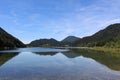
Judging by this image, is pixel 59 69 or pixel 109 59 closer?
pixel 59 69

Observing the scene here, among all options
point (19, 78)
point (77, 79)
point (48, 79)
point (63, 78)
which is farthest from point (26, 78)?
point (77, 79)

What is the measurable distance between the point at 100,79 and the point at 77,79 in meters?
2.47

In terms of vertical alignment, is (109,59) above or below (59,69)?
above

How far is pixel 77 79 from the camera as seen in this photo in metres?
22.7

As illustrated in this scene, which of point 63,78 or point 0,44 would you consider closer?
point 63,78

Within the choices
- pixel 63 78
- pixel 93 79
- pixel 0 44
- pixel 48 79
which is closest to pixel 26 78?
pixel 48 79

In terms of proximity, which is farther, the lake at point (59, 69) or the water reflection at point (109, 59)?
the water reflection at point (109, 59)

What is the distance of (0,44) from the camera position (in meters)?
142

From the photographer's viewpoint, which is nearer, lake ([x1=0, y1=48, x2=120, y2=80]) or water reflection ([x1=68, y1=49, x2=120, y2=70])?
lake ([x1=0, y1=48, x2=120, y2=80])

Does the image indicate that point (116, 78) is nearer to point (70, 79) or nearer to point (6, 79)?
point (70, 79)

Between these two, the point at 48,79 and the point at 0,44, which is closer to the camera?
the point at 48,79

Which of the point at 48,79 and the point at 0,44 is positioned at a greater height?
the point at 0,44

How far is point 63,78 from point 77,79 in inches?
61.9

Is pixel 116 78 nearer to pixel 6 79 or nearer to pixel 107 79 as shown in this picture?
pixel 107 79
